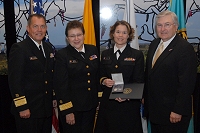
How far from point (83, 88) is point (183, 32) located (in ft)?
4.94

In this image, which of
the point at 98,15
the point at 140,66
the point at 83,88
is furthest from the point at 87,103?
the point at 98,15

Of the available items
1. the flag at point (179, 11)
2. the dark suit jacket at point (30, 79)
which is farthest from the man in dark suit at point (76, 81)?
the flag at point (179, 11)

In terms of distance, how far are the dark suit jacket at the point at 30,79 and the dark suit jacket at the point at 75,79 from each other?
0.11 m

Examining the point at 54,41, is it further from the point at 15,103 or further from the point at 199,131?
the point at 199,131

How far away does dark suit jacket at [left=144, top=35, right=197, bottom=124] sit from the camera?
1.77 m

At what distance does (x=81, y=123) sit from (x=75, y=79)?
0.45m

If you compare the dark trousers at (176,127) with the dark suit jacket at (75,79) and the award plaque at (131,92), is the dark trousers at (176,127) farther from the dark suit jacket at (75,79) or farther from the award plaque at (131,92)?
the dark suit jacket at (75,79)

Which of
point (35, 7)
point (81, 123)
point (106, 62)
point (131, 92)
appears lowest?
point (81, 123)

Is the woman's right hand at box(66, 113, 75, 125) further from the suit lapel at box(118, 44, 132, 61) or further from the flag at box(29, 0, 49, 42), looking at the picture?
the flag at box(29, 0, 49, 42)

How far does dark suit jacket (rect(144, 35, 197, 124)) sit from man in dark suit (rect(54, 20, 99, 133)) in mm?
564

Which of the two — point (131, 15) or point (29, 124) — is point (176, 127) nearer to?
point (29, 124)

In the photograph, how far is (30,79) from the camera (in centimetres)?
200

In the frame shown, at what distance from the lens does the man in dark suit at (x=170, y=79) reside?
5.83 ft

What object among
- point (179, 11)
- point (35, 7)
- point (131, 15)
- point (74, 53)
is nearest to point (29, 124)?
point (74, 53)
